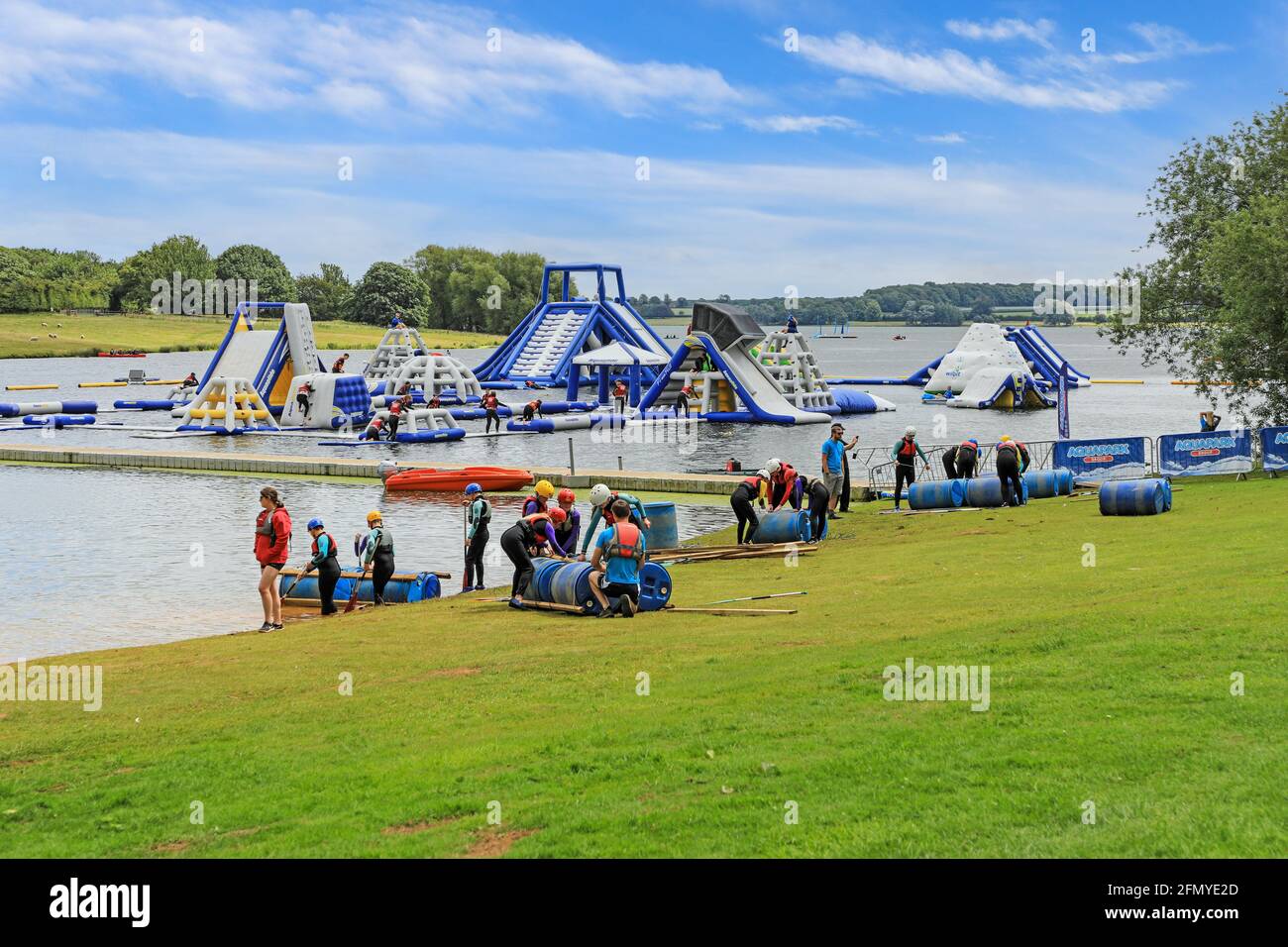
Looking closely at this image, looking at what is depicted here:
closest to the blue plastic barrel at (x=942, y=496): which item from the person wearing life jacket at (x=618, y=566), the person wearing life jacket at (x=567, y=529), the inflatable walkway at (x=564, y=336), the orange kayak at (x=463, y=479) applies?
the person wearing life jacket at (x=567, y=529)

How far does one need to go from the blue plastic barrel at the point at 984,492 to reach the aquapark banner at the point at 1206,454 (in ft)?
22.0

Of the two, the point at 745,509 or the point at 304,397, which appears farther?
the point at 304,397

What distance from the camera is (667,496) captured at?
125 feet

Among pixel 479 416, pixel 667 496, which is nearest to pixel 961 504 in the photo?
pixel 667 496

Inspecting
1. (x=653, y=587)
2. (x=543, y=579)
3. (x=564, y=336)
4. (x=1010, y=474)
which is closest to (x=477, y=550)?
(x=543, y=579)

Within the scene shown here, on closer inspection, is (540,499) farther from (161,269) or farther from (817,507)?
(161,269)

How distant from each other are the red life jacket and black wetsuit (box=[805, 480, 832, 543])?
29.2 feet

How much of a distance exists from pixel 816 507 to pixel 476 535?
7.18m

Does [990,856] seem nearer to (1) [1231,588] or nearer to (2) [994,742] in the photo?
(2) [994,742]

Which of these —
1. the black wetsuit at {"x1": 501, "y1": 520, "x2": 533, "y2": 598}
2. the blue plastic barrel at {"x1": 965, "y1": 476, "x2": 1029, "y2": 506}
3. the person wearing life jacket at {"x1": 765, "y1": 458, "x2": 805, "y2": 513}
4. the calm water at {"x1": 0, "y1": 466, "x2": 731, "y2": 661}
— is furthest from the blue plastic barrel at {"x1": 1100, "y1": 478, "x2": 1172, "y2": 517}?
the black wetsuit at {"x1": 501, "y1": 520, "x2": 533, "y2": 598}

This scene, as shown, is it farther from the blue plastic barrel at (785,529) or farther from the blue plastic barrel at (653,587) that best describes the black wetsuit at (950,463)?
the blue plastic barrel at (653,587)


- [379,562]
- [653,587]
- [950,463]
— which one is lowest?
[653,587]

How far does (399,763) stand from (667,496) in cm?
2732

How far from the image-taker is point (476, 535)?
2225 cm
